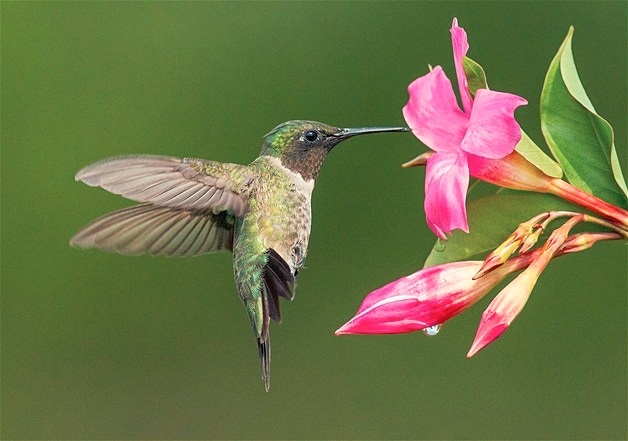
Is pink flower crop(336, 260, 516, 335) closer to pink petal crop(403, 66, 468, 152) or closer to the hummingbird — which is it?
pink petal crop(403, 66, 468, 152)

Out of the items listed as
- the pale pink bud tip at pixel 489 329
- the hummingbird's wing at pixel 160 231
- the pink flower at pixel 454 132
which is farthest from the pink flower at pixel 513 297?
the hummingbird's wing at pixel 160 231

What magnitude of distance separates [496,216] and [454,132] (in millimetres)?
180

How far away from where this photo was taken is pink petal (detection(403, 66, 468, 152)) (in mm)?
1392

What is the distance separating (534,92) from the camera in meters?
4.57

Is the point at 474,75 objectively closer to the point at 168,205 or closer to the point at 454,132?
the point at 454,132

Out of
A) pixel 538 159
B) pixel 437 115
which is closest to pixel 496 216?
pixel 538 159

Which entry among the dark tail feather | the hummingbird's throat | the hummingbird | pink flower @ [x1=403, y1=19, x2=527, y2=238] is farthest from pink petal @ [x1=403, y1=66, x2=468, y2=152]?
the dark tail feather

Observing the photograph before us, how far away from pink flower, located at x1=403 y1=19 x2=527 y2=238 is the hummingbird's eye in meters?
0.58

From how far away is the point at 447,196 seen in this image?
50.6 inches

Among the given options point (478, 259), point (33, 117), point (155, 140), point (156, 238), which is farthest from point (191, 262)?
point (478, 259)

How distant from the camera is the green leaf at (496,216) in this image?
1.50 metres

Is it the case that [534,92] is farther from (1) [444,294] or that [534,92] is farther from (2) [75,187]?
(1) [444,294]

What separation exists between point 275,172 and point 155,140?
9.81 ft

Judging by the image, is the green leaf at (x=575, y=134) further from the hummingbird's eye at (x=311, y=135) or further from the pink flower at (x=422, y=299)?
the hummingbird's eye at (x=311, y=135)
